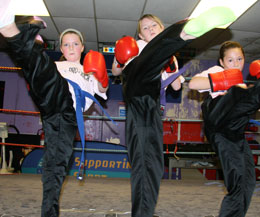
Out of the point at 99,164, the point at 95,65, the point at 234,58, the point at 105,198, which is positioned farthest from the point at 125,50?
the point at 99,164

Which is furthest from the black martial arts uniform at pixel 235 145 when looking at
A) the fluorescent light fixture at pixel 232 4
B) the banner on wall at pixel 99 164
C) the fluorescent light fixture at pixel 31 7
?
the fluorescent light fixture at pixel 31 7

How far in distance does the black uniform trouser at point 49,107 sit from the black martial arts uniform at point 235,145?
75cm

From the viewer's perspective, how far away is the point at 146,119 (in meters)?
1.14

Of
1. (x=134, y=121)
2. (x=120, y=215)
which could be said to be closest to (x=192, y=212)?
(x=120, y=215)

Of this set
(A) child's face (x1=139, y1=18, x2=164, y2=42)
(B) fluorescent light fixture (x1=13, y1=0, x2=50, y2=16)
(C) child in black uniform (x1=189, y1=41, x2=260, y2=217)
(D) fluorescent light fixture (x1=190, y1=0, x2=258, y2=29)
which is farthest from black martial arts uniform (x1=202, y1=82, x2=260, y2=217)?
(B) fluorescent light fixture (x1=13, y1=0, x2=50, y2=16)

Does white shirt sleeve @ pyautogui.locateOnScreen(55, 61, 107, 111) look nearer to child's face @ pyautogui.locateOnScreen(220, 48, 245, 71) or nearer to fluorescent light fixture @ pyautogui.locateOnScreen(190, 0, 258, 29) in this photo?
child's face @ pyautogui.locateOnScreen(220, 48, 245, 71)

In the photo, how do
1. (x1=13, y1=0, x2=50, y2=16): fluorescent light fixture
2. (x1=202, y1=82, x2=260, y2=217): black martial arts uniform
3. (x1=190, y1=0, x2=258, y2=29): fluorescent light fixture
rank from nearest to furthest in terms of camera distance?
1. (x1=202, y1=82, x2=260, y2=217): black martial arts uniform
2. (x1=190, y1=0, x2=258, y2=29): fluorescent light fixture
3. (x1=13, y1=0, x2=50, y2=16): fluorescent light fixture

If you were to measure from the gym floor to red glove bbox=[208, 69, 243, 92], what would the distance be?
2.65 ft

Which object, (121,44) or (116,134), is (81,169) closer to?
(121,44)

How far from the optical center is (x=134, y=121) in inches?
45.2

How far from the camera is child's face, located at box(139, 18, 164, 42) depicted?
145 cm

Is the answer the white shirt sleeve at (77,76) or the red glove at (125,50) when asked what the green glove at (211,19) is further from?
the white shirt sleeve at (77,76)

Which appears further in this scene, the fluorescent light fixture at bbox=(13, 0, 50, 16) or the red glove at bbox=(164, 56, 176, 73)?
the fluorescent light fixture at bbox=(13, 0, 50, 16)

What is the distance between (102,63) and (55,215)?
81 cm
